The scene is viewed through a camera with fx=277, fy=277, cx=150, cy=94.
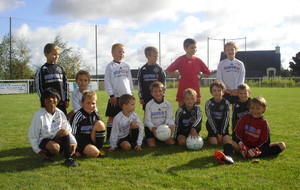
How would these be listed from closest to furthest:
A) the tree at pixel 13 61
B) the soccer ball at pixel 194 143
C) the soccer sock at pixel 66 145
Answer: the soccer sock at pixel 66 145 < the soccer ball at pixel 194 143 < the tree at pixel 13 61

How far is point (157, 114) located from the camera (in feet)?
16.8

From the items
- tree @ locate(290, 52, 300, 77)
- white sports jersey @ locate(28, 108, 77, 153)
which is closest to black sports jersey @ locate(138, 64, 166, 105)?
white sports jersey @ locate(28, 108, 77, 153)

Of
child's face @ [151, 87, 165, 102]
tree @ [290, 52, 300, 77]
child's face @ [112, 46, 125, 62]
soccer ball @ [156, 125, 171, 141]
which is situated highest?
tree @ [290, 52, 300, 77]

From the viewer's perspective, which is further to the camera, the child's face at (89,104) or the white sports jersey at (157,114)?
the white sports jersey at (157,114)

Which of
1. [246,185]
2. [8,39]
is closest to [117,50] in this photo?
[246,185]

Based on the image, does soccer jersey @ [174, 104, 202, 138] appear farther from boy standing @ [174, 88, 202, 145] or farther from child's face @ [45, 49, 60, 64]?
child's face @ [45, 49, 60, 64]

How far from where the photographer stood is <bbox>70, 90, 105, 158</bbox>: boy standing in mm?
4270

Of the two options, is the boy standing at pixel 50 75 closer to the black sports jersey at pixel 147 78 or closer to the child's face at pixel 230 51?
the black sports jersey at pixel 147 78

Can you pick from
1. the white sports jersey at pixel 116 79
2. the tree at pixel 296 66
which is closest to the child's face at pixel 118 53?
the white sports jersey at pixel 116 79

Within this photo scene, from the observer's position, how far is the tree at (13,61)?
85.6 ft

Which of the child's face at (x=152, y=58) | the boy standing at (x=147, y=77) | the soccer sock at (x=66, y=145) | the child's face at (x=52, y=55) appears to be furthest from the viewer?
the boy standing at (x=147, y=77)

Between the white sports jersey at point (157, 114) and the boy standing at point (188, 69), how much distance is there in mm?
657

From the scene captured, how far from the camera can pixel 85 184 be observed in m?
3.00

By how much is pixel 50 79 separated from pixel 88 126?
3.85 ft
